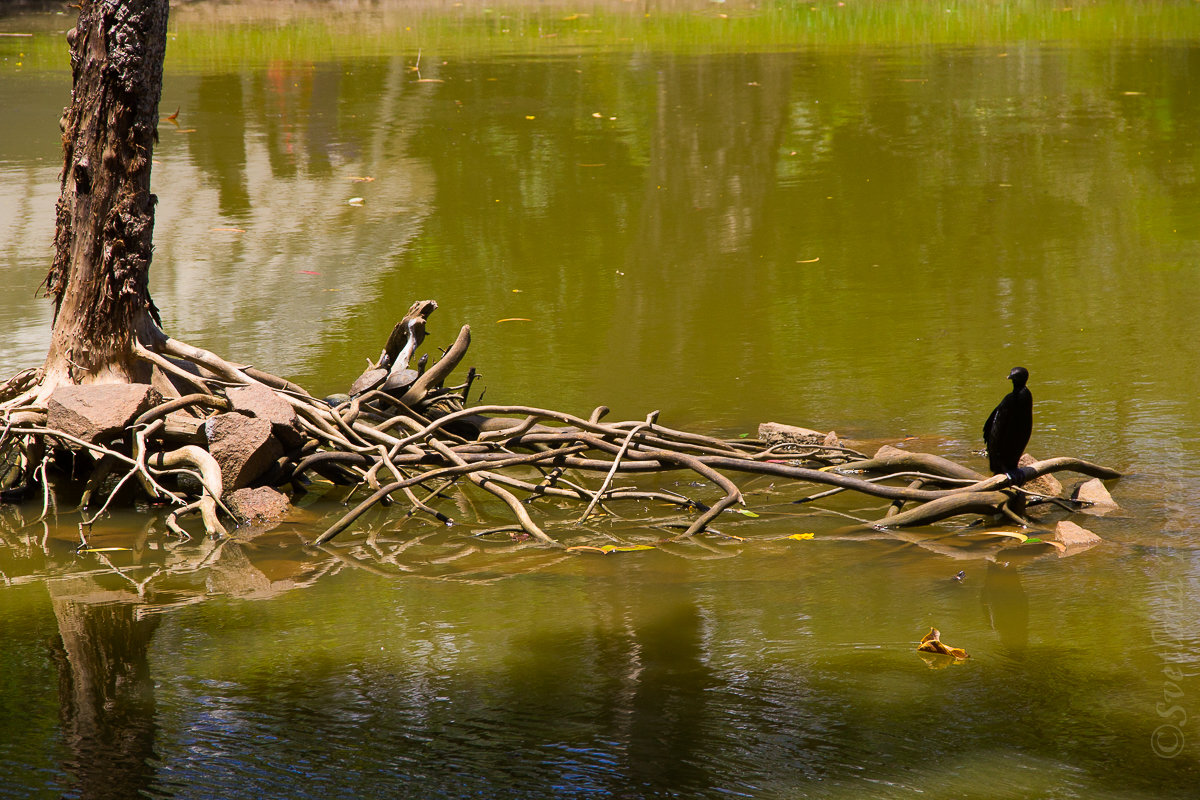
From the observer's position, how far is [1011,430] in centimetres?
466

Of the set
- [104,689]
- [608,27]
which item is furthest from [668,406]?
[608,27]

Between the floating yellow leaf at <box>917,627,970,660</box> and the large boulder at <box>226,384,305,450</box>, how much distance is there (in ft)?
8.99

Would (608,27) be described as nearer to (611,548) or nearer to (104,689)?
(611,548)

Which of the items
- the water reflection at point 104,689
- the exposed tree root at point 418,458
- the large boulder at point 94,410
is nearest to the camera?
the water reflection at point 104,689

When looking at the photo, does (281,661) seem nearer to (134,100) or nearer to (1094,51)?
(134,100)

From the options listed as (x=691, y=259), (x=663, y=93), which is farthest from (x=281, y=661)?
(x=663, y=93)

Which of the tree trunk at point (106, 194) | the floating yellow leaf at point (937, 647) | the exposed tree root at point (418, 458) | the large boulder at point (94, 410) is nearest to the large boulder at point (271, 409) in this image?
the exposed tree root at point (418, 458)

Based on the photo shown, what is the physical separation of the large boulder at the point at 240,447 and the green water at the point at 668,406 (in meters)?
0.27

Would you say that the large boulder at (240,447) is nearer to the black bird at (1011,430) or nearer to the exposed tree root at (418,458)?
the exposed tree root at (418,458)

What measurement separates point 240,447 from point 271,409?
25 centimetres

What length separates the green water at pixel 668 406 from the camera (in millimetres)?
3277

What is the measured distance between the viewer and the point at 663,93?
14422 millimetres

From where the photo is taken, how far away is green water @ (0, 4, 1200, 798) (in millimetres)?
3277

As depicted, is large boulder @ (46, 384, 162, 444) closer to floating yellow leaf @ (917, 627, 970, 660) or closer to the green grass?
floating yellow leaf @ (917, 627, 970, 660)
